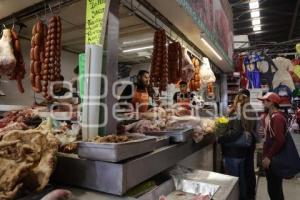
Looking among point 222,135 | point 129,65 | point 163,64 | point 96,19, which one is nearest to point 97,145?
point 96,19

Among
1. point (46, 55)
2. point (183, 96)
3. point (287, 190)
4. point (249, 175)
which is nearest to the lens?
point (46, 55)

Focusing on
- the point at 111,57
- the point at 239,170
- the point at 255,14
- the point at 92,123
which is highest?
the point at 255,14

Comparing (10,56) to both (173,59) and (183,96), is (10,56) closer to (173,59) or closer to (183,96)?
(173,59)

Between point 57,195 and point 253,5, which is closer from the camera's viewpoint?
point 57,195

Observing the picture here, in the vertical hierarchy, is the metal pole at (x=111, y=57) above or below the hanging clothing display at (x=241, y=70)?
below

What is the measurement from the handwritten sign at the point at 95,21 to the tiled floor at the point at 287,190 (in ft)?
15.2

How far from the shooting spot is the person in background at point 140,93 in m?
4.07

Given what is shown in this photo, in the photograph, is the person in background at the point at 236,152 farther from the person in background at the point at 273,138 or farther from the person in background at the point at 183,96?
the person in background at the point at 183,96

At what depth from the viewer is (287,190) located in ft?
18.5

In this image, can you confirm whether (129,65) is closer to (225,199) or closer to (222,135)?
(222,135)

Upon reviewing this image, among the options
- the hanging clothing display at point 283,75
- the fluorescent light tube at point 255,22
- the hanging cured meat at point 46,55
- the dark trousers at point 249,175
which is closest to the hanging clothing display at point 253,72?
the hanging clothing display at point 283,75

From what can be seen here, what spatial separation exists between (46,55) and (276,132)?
3.31m

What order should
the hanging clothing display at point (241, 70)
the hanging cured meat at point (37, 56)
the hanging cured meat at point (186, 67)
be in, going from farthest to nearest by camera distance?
the hanging clothing display at point (241, 70), the hanging cured meat at point (186, 67), the hanging cured meat at point (37, 56)

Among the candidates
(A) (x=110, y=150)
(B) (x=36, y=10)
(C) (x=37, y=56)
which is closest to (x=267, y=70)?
(B) (x=36, y=10)
